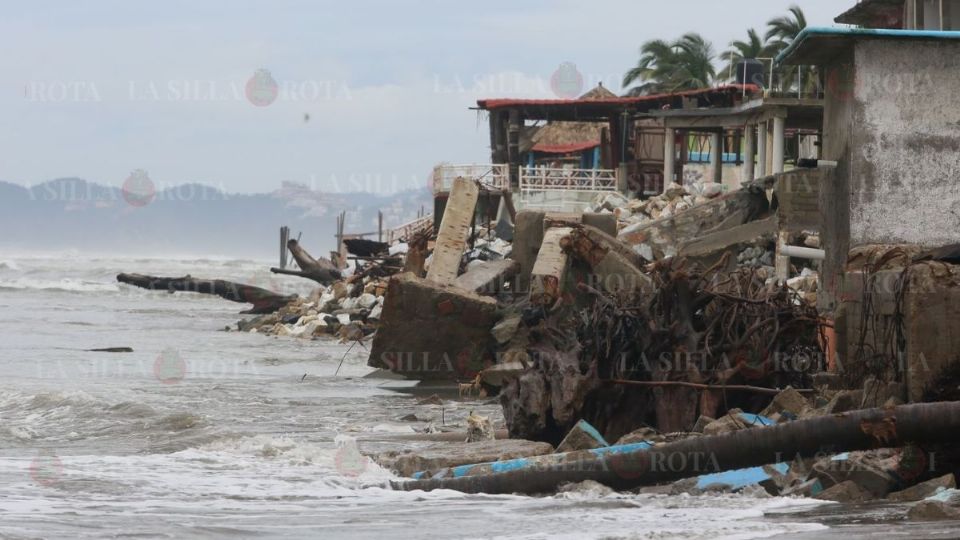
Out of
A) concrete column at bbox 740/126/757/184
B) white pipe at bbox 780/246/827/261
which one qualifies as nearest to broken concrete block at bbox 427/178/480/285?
white pipe at bbox 780/246/827/261

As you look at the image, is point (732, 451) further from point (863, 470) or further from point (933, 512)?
point (933, 512)

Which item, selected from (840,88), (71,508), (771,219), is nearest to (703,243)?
(771,219)

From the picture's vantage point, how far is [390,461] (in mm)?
10758

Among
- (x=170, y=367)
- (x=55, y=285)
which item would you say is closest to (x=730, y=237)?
(x=170, y=367)

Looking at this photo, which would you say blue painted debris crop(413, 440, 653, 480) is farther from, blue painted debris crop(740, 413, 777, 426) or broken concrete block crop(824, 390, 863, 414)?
broken concrete block crop(824, 390, 863, 414)

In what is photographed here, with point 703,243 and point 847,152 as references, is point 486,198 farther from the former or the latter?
point 847,152

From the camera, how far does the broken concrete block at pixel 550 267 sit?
15.5 metres

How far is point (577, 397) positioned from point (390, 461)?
63.9 inches

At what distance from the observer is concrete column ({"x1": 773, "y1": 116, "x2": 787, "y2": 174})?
33562 mm

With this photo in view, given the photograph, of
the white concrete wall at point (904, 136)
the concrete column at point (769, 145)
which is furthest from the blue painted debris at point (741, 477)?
the concrete column at point (769, 145)

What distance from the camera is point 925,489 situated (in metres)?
8.67

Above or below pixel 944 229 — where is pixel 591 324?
below

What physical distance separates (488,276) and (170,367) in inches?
219

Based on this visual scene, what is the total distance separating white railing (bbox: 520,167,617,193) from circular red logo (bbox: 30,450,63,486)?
102 feet
